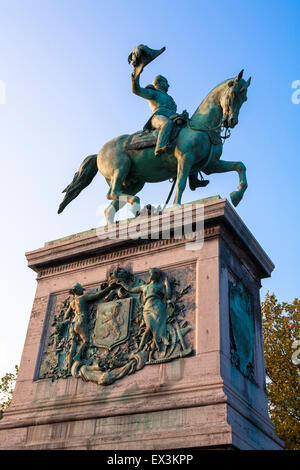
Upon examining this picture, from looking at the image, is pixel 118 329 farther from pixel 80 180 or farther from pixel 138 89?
pixel 138 89

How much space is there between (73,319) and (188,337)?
2365 millimetres

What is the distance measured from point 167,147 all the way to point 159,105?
145cm

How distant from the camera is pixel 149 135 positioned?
34.8 ft

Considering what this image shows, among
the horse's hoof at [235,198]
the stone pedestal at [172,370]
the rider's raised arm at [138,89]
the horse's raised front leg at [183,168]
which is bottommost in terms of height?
the stone pedestal at [172,370]

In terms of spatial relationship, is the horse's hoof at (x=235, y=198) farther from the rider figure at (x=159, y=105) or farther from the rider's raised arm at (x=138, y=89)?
the rider's raised arm at (x=138, y=89)

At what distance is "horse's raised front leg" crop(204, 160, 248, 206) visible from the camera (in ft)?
33.4

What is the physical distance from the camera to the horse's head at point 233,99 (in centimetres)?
1010

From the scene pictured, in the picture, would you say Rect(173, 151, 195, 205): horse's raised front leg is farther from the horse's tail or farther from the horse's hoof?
the horse's tail

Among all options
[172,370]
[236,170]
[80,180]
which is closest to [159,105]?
[236,170]

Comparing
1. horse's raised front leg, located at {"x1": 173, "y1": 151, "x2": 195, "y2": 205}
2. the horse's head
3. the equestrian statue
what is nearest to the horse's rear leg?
the equestrian statue

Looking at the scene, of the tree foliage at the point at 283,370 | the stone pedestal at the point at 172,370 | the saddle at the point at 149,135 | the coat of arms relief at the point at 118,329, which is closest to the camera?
the stone pedestal at the point at 172,370

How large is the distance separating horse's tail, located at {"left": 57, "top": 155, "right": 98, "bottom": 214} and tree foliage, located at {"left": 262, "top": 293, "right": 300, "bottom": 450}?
1240 cm

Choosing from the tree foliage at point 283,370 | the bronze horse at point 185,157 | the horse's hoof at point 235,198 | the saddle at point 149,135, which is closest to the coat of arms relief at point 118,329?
the bronze horse at point 185,157
